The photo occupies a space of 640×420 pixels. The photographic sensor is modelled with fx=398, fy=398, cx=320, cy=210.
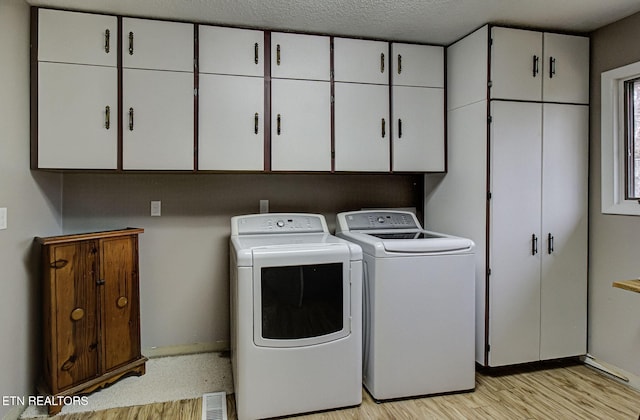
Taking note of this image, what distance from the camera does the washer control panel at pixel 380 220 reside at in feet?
9.85

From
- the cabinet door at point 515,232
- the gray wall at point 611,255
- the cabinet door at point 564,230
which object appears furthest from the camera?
the cabinet door at point 564,230

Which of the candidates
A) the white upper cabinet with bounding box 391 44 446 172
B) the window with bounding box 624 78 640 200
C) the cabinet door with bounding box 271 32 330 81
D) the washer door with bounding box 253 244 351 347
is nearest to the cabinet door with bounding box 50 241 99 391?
the washer door with bounding box 253 244 351 347

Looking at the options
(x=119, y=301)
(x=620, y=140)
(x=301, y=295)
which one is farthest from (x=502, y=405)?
(x=119, y=301)

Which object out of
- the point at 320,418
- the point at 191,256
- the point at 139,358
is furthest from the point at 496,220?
the point at 139,358

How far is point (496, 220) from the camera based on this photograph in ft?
8.61

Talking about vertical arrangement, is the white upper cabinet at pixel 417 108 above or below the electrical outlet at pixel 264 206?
above

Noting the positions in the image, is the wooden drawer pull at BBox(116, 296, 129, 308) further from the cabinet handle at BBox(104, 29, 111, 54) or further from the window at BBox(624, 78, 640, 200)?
the window at BBox(624, 78, 640, 200)

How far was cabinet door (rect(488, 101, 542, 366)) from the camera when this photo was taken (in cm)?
262

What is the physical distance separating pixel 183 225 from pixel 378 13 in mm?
1996

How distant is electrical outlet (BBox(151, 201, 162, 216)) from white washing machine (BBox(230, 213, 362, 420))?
3.02ft

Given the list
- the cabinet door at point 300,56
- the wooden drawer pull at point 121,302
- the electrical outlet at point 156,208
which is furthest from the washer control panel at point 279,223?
the cabinet door at point 300,56

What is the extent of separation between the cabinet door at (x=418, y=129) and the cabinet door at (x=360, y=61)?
172 mm

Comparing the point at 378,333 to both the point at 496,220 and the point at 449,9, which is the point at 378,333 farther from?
the point at 449,9

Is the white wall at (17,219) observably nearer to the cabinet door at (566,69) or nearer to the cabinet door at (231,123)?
the cabinet door at (231,123)
